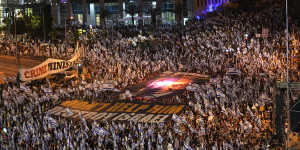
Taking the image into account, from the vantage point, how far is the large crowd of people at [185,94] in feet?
56.6

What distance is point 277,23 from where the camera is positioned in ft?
129

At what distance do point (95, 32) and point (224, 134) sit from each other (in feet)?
162

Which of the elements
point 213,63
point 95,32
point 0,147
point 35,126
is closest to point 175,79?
point 213,63

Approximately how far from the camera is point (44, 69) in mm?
28969

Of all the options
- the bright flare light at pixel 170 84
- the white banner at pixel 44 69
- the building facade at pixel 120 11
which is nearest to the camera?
the white banner at pixel 44 69

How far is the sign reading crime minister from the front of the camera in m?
22.3

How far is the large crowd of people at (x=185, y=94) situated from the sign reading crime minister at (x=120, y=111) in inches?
29.7

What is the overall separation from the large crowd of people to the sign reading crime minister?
754 mm

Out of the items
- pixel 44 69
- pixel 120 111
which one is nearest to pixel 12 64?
pixel 44 69

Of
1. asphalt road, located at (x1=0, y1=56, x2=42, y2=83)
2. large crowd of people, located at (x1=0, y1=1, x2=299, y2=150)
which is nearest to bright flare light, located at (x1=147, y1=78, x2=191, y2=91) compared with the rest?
large crowd of people, located at (x1=0, y1=1, x2=299, y2=150)

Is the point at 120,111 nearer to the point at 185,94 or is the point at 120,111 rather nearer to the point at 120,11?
the point at 185,94

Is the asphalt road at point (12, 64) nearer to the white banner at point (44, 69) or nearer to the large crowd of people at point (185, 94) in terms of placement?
the large crowd of people at point (185, 94)

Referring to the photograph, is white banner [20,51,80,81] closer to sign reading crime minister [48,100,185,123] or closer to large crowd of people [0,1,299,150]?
large crowd of people [0,1,299,150]

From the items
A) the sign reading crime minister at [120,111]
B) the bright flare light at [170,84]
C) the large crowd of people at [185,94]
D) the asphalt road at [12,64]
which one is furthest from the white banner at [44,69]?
the asphalt road at [12,64]
